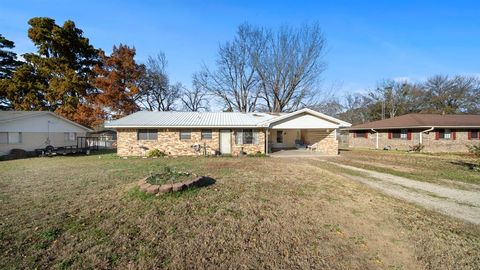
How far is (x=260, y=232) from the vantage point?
384 centimetres

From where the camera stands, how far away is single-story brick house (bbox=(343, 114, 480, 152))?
1947 centimetres

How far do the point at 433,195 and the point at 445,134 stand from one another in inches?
736

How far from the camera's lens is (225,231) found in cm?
385

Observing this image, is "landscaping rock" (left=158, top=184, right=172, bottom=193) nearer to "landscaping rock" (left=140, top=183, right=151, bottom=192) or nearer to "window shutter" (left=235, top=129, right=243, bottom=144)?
"landscaping rock" (left=140, top=183, right=151, bottom=192)

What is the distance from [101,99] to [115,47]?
269 inches

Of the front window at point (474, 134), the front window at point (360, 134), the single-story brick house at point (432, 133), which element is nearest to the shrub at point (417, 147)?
the single-story brick house at point (432, 133)

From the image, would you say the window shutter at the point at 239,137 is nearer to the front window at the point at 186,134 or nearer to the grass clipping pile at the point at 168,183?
the front window at the point at 186,134

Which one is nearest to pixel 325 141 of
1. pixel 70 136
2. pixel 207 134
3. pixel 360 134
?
pixel 207 134

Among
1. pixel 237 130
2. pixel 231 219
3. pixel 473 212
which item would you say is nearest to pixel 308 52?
pixel 237 130

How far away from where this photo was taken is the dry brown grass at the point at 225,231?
9.93ft

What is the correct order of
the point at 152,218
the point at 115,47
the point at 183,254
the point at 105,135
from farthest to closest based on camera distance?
the point at 105,135
the point at 115,47
the point at 152,218
the point at 183,254

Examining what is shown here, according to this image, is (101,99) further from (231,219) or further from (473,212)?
(473,212)

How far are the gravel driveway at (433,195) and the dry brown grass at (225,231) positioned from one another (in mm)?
682

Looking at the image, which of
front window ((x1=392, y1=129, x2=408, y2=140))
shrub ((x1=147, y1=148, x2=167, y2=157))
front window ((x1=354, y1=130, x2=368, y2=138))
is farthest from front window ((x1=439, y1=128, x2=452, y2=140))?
shrub ((x1=147, y1=148, x2=167, y2=157))
